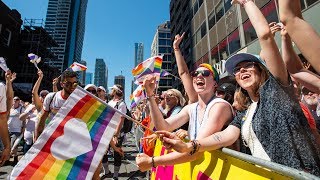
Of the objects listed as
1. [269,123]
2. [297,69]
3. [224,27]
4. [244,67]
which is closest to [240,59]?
[244,67]

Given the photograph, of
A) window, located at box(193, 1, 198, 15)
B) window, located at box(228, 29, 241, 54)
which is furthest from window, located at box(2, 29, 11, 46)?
window, located at box(228, 29, 241, 54)

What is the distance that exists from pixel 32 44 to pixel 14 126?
3409 centimetres

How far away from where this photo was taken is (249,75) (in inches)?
80.3

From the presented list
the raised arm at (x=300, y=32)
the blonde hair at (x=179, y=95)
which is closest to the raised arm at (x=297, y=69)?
the raised arm at (x=300, y=32)

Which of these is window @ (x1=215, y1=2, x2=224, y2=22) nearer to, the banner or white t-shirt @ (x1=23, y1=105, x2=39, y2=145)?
white t-shirt @ (x1=23, y1=105, x2=39, y2=145)

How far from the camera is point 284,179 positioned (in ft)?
4.07

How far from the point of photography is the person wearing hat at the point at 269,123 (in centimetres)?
151

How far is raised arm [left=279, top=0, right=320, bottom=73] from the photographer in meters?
1.17

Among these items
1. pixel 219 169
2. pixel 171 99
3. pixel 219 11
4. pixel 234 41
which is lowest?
pixel 219 169

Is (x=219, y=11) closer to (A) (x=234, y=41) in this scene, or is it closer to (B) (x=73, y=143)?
(A) (x=234, y=41)

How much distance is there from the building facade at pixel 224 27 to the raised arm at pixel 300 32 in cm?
1205

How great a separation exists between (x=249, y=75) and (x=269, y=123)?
1.70 ft

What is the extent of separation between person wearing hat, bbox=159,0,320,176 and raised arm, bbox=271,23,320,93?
195 mm

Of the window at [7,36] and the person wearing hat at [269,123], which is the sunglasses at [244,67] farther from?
the window at [7,36]
